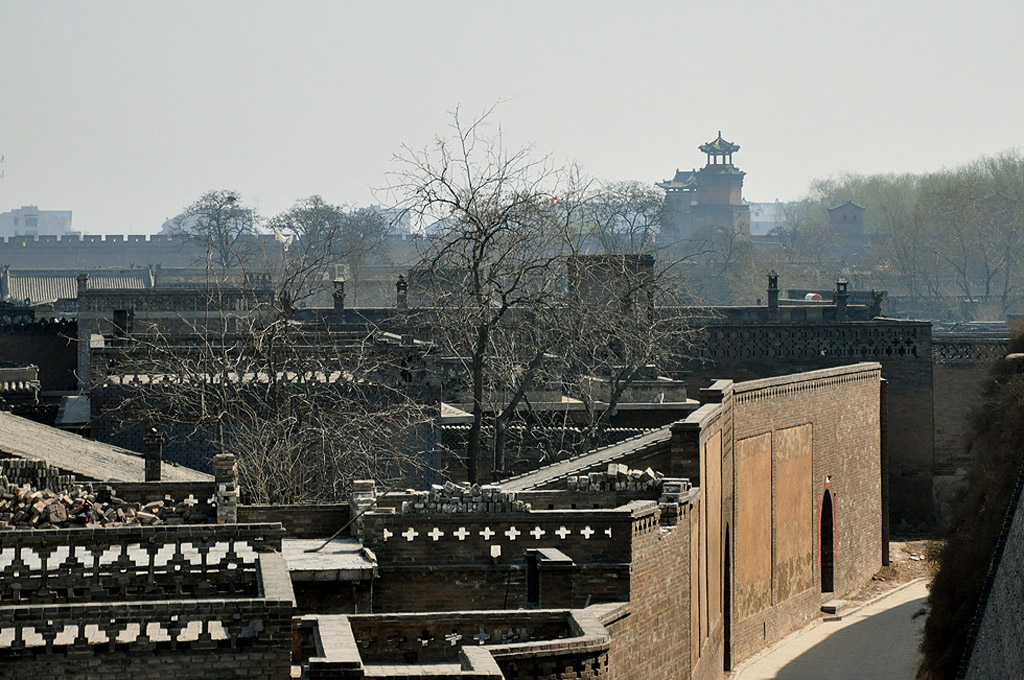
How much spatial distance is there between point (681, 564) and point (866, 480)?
48.9ft

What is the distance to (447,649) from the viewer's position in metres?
14.9

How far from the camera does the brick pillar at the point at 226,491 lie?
17.9m

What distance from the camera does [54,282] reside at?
9556 centimetres

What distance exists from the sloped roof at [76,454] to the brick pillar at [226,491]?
9.21 feet

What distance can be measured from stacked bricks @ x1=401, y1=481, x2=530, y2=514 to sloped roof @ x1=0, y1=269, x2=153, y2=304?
2721 inches

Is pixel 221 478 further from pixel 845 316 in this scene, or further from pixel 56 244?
pixel 56 244

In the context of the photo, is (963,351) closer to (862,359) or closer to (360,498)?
(862,359)

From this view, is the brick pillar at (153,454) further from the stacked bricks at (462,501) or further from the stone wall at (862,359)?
the stone wall at (862,359)

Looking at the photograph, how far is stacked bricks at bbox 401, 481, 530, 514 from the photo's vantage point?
723 inches

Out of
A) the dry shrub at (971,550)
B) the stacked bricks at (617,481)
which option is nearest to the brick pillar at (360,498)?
the stacked bricks at (617,481)

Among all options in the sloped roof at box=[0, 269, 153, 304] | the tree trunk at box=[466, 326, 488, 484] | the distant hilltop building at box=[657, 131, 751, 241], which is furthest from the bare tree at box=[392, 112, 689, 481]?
the distant hilltop building at box=[657, 131, 751, 241]

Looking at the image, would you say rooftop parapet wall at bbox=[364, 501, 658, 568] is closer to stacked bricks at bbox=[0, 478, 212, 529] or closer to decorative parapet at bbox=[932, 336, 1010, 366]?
stacked bricks at bbox=[0, 478, 212, 529]

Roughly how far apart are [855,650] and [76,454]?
1286 centimetres

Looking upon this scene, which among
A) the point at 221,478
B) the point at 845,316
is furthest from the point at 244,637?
the point at 845,316
